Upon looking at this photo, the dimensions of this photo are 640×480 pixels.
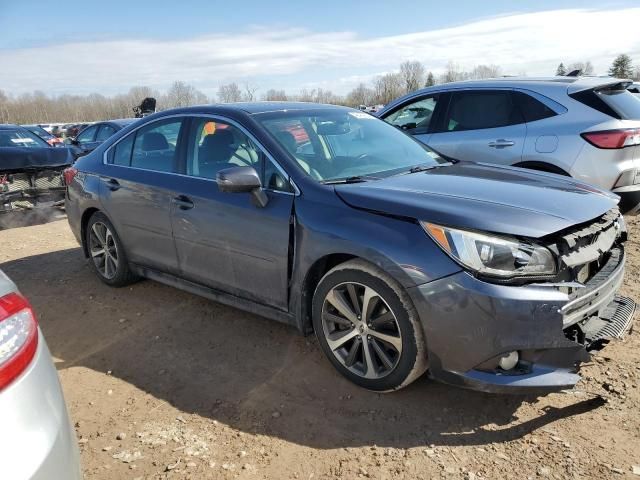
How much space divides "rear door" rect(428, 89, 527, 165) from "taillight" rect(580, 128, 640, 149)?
69cm

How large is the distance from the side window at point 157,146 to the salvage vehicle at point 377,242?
0.02 m

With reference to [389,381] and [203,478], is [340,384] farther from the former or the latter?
[203,478]

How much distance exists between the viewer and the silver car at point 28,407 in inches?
58.7

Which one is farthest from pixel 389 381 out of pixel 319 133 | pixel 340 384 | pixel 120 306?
pixel 120 306

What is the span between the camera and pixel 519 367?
2.68 meters

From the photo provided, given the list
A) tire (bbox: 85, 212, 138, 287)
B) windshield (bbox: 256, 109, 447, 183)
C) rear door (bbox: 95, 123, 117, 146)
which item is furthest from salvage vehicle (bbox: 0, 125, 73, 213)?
windshield (bbox: 256, 109, 447, 183)

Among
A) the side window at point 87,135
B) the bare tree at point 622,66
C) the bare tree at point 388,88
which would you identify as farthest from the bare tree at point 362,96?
the side window at point 87,135

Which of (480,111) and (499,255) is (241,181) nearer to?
(499,255)

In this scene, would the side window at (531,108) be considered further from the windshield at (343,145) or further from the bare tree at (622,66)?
the bare tree at (622,66)

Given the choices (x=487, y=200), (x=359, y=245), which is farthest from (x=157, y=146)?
(x=487, y=200)

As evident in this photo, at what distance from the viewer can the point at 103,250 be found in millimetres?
5066

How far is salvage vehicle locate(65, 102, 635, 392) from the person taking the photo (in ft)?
8.63

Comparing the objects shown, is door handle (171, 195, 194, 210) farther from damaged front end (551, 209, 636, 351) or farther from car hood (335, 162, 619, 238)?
damaged front end (551, 209, 636, 351)

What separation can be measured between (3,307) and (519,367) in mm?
2281
